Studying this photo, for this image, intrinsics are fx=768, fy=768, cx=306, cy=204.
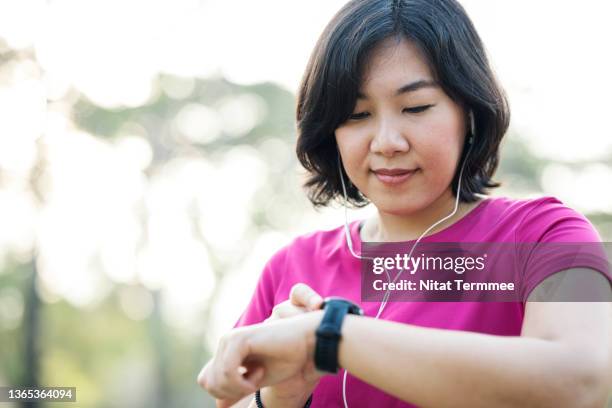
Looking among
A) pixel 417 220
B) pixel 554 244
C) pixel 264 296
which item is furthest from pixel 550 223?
pixel 264 296

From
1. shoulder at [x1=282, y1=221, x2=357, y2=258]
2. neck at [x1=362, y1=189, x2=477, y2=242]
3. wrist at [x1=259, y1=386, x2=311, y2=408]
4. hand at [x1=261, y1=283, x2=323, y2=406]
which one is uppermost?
neck at [x1=362, y1=189, x2=477, y2=242]

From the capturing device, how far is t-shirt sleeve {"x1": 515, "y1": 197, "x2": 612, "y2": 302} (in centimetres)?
143

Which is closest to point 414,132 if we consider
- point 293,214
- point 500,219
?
point 500,219

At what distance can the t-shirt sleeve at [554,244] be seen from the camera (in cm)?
143

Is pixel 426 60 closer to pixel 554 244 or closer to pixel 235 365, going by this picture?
pixel 554 244

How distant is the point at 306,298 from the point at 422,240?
0.52 m

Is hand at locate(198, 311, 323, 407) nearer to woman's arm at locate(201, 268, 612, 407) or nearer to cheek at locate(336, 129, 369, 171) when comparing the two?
woman's arm at locate(201, 268, 612, 407)

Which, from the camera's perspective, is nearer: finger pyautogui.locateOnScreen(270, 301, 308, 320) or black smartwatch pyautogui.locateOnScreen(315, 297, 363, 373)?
black smartwatch pyautogui.locateOnScreen(315, 297, 363, 373)

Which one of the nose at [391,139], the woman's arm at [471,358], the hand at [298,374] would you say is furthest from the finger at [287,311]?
the nose at [391,139]

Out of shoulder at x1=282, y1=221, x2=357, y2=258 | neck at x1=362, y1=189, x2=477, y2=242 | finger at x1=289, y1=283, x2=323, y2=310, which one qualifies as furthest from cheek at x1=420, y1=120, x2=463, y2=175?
finger at x1=289, y1=283, x2=323, y2=310

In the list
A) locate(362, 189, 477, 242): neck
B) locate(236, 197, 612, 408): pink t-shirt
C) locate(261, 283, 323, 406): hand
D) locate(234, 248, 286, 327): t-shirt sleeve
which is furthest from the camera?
locate(234, 248, 286, 327): t-shirt sleeve

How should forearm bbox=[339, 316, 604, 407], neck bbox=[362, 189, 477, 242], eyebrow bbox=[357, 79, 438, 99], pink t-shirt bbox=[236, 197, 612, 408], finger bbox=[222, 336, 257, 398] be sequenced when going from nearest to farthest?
forearm bbox=[339, 316, 604, 407], finger bbox=[222, 336, 257, 398], pink t-shirt bbox=[236, 197, 612, 408], eyebrow bbox=[357, 79, 438, 99], neck bbox=[362, 189, 477, 242]

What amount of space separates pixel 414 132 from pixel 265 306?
632 millimetres

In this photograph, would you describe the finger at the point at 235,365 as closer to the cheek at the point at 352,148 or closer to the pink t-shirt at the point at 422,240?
the pink t-shirt at the point at 422,240
